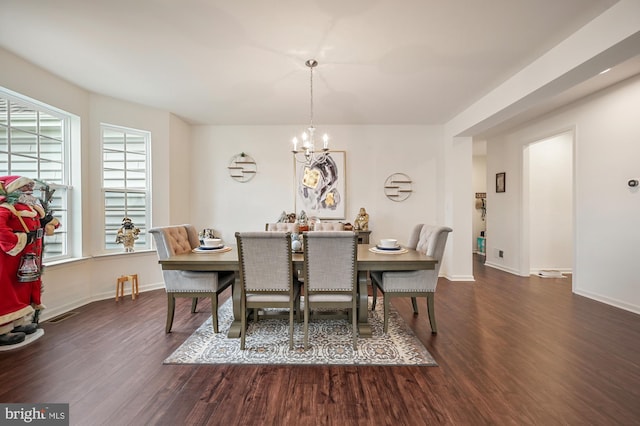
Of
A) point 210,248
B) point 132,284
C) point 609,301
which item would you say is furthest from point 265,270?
point 609,301

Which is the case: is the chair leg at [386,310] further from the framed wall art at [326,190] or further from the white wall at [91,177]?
the white wall at [91,177]

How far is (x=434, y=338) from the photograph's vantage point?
2416 millimetres

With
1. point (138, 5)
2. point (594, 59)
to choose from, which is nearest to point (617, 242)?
point (594, 59)

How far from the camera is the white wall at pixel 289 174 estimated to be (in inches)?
184

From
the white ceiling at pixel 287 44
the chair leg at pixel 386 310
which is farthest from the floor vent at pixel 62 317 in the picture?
the chair leg at pixel 386 310

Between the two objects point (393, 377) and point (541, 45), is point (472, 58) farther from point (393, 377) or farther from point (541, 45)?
point (393, 377)

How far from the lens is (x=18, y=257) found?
7.64 feet

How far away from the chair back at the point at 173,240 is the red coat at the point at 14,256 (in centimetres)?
100

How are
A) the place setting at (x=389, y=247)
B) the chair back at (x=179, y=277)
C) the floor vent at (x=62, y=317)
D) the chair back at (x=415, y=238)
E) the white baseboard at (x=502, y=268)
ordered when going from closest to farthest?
the chair back at (x=179, y=277) < the place setting at (x=389, y=247) < the floor vent at (x=62, y=317) < the chair back at (x=415, y=238) < the white baseboard at (x=502, y=268)

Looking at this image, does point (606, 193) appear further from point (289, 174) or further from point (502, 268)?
point (289, 174)

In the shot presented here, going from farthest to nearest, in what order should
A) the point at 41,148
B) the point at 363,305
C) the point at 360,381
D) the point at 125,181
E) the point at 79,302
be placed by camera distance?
the point at 125,181 < the point at 79,302 < the point at 41,148 < the point at 363,305 < the point at 360,381

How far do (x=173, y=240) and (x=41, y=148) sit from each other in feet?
6.64

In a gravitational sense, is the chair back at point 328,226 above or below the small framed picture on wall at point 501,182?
below

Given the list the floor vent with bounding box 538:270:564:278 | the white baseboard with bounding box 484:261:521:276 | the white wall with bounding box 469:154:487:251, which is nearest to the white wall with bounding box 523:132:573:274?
the floor vent with bounding box 538:270:564:278
